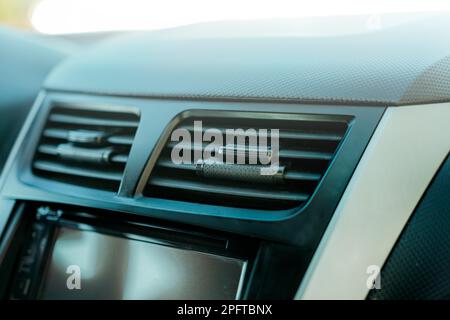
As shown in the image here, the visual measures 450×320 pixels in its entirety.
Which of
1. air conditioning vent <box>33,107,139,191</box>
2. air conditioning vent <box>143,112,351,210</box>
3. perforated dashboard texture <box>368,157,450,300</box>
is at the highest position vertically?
air conditioning vent <box>33,107,139,191</box>

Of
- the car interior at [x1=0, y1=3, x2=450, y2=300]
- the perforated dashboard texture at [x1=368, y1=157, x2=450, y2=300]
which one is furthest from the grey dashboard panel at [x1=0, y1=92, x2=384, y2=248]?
the perforated dashboard texture at [x1=368, y1=157, x2=450, y2=300]

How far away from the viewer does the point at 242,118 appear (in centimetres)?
146

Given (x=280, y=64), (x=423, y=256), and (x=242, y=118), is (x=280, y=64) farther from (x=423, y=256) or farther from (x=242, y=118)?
(x=423, y=256)

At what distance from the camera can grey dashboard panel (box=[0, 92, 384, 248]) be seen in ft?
4.17

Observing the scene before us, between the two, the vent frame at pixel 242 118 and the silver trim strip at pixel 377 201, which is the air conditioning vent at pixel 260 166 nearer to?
the vent frame at pixel 242 118

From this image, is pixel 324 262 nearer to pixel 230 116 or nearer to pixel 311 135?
pixel 311 135

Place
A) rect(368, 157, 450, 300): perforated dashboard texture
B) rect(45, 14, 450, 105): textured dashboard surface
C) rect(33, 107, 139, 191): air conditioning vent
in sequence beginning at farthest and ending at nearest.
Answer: rect(33, 107, 139, 191): air conditioning vent
rect(45, 14, 450, 105): textured dashboard surface
rect(368, 157, 450, 300): perforated dashboard texture

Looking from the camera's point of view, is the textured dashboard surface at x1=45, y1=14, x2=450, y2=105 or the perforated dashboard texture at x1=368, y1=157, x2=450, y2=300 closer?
the perforated dashboard texture at x1=368, y1=157, x2=450, y2=300

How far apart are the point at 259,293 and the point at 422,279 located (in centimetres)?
37

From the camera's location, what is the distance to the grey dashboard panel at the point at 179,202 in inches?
50.1

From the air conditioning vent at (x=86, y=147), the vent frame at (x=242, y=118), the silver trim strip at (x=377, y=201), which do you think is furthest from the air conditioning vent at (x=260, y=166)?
the air conditioning vent at (x=86, y=147)

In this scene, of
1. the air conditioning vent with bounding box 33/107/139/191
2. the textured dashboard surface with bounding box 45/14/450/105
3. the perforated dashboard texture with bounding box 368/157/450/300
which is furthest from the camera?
the air conditioning vent with bounding box 33/107/139/191

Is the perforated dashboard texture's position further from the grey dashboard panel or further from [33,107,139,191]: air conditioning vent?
[33,107,139,191]: air conditioning vent

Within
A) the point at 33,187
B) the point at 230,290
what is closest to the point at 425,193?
the point at 230,290
